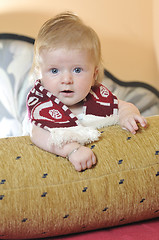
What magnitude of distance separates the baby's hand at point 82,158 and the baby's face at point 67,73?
0.84 ft

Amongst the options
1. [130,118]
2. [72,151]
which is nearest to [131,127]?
[130,118]

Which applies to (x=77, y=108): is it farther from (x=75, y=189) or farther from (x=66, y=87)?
(x=75, y=189)

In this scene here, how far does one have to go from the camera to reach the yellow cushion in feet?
2.84

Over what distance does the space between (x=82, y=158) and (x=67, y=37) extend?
16.8 inches

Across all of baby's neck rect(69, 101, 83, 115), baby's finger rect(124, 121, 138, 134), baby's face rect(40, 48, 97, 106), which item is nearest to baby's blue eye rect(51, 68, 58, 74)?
baby's face rect(40, 48, 97, 106)

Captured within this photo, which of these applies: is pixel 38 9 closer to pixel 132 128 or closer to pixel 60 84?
pixel 60 84

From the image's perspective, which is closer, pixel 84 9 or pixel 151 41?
pixel 84 9

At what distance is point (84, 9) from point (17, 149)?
4.85 feet

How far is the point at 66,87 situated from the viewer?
1.09 metres

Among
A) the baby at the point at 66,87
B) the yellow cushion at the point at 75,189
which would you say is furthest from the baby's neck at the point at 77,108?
the yellow cushion at the point at 75,189

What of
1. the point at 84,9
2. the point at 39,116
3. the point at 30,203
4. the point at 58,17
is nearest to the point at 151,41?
the point at 84,9

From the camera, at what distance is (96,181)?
2.97 ft

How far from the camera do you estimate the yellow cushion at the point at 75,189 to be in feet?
2.84

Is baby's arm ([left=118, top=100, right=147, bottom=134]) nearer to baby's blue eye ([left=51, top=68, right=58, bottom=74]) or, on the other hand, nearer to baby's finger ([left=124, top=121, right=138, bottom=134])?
baby's finger ([left=124, top=121, right=138, bottom=134])
